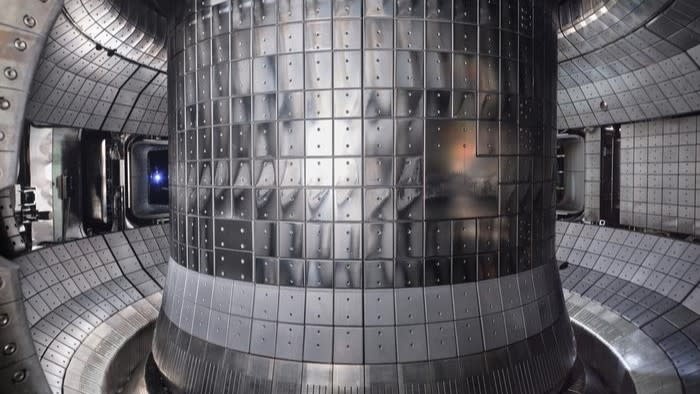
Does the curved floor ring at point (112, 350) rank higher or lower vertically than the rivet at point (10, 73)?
lower

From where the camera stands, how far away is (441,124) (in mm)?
5609

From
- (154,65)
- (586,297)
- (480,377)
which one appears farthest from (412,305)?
(154,65)

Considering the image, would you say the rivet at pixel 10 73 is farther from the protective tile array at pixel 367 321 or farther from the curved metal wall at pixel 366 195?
the protective tile array at pixel 367 321

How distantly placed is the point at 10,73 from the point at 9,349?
1595 millimetres

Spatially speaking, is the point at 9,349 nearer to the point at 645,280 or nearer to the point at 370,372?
the point at 370,372

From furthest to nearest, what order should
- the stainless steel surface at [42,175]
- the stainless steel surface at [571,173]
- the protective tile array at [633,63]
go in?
the stainless steel surface at [571,173] → the stainless steel surface at [42,175] → the protective tile array at [633,63]

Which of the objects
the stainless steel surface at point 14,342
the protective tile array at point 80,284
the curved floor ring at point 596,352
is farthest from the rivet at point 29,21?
the protective tile array at point 80,284

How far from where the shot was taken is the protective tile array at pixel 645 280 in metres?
7.92

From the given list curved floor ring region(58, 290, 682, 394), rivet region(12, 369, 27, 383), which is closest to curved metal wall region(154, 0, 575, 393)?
curved floor ring region(58, 290, 682, 394)

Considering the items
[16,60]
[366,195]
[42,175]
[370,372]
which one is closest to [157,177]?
[42,175]

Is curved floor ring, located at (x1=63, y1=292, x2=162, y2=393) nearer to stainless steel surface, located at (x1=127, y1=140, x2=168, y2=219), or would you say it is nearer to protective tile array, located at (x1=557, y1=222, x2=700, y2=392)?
stainless steel surface, located at (x1=127, y1=140, x2=168, y2=219)

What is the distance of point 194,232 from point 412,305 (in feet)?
10.5

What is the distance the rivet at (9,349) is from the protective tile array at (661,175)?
1062cm

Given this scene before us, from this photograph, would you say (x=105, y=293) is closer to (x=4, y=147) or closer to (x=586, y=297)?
(x=4, y=147)
